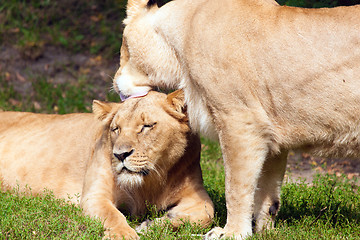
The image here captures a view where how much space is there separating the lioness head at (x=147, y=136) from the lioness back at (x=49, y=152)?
2.50 feet

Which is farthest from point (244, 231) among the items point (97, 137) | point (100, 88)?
point (100, 88)

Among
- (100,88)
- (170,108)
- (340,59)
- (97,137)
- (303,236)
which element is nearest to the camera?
(340,59)

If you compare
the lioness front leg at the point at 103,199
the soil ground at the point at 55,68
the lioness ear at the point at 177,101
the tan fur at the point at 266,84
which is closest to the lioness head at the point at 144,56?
the lioness ear at the point at 177,101

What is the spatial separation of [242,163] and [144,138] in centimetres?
80

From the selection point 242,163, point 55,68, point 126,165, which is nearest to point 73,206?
point 126,165

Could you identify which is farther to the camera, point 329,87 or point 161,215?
point 161,215

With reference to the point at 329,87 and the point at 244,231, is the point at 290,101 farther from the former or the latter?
the point at 244,231

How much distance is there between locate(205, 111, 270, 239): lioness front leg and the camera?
3982 mm

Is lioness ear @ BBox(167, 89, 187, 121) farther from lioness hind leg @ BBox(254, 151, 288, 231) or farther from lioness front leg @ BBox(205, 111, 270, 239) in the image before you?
lioness hind leg @ BBox(254, 151, 288, 231)

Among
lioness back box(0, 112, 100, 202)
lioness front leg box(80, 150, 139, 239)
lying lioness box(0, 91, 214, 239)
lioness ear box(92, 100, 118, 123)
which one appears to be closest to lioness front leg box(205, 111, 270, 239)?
lying lioness box(0, 91, 214, 239)

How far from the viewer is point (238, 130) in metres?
3.99

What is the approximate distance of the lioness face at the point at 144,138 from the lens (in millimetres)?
4234

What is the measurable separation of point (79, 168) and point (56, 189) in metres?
0.29

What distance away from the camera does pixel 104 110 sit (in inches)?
187
